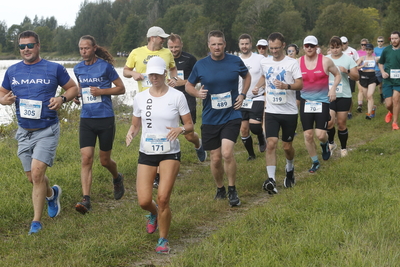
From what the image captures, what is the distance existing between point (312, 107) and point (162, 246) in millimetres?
4560

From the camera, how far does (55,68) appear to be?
645 cm

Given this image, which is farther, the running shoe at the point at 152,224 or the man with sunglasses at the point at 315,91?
the man with sunglasses at the point at 315,91

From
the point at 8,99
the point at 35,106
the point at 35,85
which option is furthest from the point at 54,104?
the point at 8,99

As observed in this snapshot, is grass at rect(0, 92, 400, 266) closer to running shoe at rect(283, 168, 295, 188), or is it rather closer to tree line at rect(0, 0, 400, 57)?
running shoe at rect(283, 168, 295, 188)

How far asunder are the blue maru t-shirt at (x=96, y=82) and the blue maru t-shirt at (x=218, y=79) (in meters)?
1.18

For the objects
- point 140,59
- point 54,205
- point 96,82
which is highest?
point 140,59

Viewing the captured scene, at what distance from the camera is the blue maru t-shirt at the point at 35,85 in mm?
6281

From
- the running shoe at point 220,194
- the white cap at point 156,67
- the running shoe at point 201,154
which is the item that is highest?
the white cap at point 156,67

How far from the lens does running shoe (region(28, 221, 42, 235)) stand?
5.98m

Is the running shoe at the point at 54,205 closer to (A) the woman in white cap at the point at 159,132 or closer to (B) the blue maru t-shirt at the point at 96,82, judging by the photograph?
(B) the blue maru t-shirt at the point at 96,82

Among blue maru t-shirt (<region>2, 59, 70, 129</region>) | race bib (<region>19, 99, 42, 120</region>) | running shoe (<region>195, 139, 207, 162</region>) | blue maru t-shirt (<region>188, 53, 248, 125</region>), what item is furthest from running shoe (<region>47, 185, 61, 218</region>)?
running shoe (<region>195, 139, 207, 162</region>)

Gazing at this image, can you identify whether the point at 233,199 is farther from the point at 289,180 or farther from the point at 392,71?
the point at 392,71

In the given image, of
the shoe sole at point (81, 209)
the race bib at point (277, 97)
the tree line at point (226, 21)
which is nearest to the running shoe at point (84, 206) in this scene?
the shoe sole at point (81, 209)

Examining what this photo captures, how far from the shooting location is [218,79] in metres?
7.09
